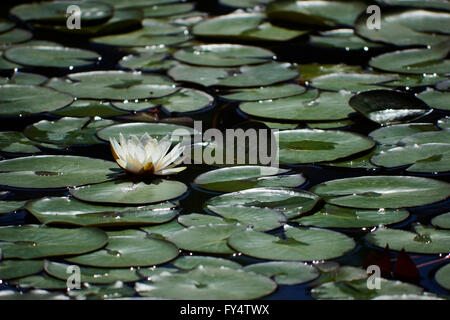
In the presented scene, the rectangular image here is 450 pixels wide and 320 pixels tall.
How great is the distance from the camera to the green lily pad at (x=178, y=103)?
10.8 ft

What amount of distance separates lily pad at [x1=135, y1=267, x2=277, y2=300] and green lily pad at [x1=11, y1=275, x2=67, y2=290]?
0.22m

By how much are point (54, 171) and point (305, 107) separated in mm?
1160

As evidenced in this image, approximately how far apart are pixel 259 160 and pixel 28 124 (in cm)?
107

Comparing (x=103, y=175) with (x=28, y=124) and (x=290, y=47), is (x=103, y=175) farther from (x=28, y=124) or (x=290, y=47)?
(x=290, y=47)

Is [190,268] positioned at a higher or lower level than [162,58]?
lower

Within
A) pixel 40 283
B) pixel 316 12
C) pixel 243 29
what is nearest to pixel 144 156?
pixel 40 283

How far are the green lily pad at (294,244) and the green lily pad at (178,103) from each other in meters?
1.17

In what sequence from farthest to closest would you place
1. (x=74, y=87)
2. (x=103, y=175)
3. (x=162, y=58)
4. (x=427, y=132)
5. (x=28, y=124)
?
(x=162, y=58) < (x=74, y=87) < (x=28, y=124) < (x=427, y=132) < (x=103, y=175)

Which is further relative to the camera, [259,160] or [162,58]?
[162,58]

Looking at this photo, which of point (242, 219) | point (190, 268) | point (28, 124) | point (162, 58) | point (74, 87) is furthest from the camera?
point (162, 58)

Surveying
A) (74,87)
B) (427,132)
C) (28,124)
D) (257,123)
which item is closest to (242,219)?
(257,123)

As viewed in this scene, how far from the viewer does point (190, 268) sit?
207 cm

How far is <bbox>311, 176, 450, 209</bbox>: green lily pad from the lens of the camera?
7.98 feet
